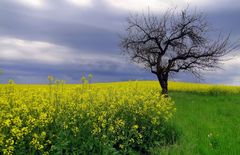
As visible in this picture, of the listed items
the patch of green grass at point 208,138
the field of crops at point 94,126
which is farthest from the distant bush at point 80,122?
the patch of green grass at point 208,138

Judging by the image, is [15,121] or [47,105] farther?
[47,105]

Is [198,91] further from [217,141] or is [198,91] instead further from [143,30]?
[217,141]

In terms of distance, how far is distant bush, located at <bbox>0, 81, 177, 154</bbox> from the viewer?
321 inches

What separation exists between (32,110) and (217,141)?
5.23 meters

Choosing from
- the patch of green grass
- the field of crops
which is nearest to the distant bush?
the field of crops

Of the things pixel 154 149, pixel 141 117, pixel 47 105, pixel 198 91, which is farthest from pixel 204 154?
pixel 198 91

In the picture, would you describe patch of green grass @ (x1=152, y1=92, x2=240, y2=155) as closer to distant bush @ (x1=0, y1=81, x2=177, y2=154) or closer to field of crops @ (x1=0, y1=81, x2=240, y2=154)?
field of crops @ (x1=0, y1=81, x2=240, y2=154)

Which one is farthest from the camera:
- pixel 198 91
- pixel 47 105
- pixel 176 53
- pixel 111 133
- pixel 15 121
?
pixel 198 91

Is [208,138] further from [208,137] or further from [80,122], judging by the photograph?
[80,122]

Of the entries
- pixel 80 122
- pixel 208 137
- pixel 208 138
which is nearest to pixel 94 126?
pixel 80 122

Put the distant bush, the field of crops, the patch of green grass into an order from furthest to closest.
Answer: the patch of green grass
the field of crops
the distant bush

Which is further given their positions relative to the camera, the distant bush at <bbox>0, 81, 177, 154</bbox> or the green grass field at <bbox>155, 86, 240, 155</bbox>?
the green grass field at <bbox>155, 86, 240, 155</bbox>

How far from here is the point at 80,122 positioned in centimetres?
941

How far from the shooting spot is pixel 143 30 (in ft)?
92.5
